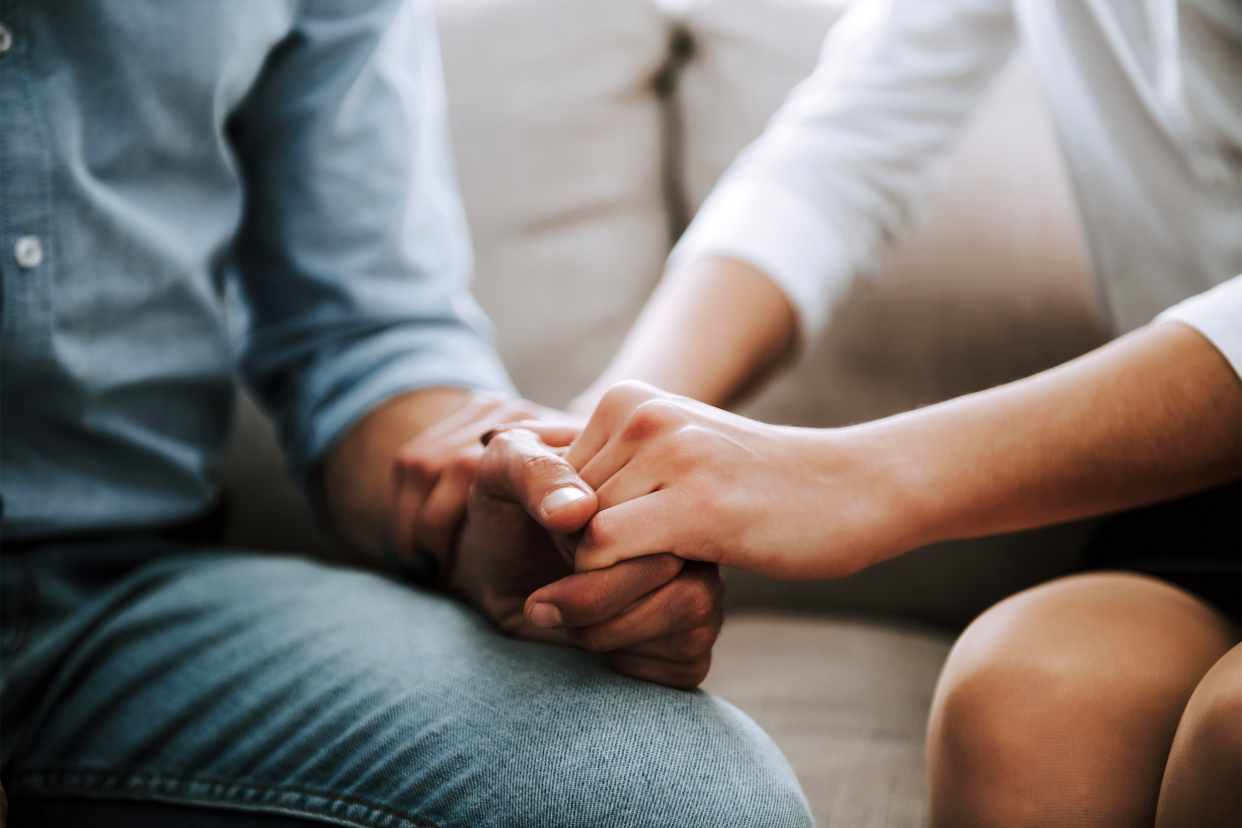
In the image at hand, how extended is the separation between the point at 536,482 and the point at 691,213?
645mm

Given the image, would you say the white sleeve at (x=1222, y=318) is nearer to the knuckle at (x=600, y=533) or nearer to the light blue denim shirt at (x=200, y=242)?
the knuckle at (x=600, y=533)

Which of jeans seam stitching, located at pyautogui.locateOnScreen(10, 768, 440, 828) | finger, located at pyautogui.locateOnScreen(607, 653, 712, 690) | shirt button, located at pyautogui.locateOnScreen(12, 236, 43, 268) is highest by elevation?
shirt button, located at pyautogui.locateOnScreen(12, 236, 43, 268)

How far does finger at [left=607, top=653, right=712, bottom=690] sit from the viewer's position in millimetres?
457

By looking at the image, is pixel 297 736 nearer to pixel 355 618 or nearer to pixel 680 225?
pixel 355 618

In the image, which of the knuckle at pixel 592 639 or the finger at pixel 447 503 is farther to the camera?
the finger at pixel 447 503

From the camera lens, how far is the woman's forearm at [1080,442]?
0.46m

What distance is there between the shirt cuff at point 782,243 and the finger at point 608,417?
0.32m

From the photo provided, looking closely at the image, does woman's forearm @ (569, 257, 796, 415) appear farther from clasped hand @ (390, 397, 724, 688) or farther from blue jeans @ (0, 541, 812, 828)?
blue jeans @ (0, 541, 812, 828)

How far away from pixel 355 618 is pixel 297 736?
0.29 feet

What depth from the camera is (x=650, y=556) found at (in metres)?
0.42

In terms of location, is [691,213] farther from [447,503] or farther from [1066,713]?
[1066,713]

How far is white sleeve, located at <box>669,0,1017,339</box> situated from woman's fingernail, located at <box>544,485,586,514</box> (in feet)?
1.37

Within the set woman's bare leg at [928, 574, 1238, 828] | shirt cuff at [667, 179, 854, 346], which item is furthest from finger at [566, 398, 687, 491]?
shirt cuff at [667, 179, 854, 346]

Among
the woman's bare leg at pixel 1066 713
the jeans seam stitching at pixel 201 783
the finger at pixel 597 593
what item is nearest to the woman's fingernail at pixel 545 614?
the finger at pixel 597 593
